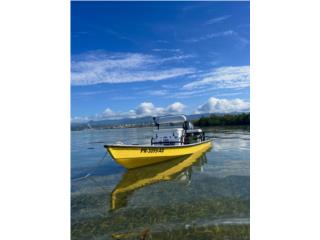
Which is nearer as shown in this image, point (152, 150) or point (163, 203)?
point (163, 203)

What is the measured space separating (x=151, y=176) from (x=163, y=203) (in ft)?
10.0

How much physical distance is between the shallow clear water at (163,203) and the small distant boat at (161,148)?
0.35 meters

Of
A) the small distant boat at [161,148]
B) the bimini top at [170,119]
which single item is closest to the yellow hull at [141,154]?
the small distant boat at [161,148]

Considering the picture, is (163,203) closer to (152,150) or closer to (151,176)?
(151,176)

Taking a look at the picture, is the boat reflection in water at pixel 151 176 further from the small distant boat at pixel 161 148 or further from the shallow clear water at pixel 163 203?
the small distant boat at pixel 161 148

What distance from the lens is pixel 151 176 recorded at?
8.83 m

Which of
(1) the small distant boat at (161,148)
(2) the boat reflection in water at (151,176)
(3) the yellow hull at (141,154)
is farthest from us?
(1) the small distant boat at (161,148)

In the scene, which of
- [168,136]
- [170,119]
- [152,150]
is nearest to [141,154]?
[152,150]

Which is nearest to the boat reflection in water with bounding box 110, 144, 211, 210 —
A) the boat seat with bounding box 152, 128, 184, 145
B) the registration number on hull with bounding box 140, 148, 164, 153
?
the registration number on hull with bounding box 140, 148, 164, 153

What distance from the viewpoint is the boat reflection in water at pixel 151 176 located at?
22.2ft
